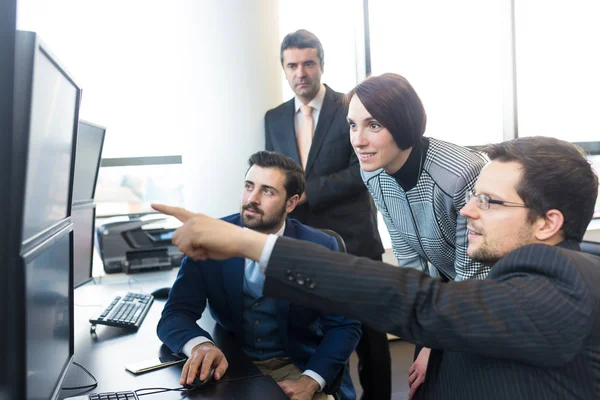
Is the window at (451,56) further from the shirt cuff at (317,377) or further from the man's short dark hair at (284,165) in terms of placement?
the shirt cuff at (317,377)

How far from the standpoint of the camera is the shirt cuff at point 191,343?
153 cm

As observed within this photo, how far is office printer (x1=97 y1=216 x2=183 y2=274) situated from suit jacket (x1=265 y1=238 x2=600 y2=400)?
211 cm

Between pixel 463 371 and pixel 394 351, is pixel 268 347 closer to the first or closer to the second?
pixel 463 371

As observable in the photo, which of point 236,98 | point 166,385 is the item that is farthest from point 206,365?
point 236,98

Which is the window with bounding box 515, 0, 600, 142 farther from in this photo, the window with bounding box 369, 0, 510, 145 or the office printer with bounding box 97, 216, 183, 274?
the office printer with bounding box 97, 216, 183, 274

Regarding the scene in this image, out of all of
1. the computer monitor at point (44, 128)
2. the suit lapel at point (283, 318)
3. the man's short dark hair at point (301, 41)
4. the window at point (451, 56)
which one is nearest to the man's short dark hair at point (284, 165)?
the suit lapel at point (283, 318)

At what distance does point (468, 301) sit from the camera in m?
0.96

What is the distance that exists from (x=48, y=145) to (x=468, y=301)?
72 cm

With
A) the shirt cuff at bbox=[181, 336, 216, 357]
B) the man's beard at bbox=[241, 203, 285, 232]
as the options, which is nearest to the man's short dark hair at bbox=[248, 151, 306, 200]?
the man's beard at bbox=[241, 203, 285, 232]

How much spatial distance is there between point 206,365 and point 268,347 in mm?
468

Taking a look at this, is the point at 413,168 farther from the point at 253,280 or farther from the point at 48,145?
the point at 48,145

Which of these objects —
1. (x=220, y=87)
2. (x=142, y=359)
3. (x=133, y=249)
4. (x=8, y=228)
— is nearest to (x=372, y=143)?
(x=142, y=359)

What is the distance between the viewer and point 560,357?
37.7 inches

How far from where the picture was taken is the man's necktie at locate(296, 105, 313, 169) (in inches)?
111
